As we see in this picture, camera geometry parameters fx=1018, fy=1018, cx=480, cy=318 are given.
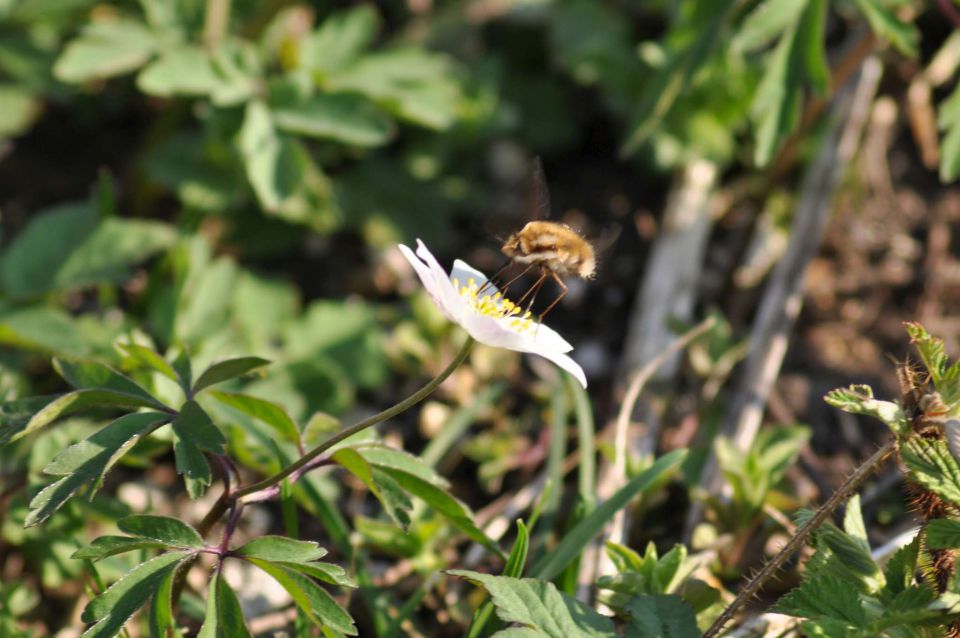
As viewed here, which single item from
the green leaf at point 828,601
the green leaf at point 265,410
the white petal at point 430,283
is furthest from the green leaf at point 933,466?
the green leaf at point 265,410

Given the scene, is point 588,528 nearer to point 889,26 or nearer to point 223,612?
point 223,612

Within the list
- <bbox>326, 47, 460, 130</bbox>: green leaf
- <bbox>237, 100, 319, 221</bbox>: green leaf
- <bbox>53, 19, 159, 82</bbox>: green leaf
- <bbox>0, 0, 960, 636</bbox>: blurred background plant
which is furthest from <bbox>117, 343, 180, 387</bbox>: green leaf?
<bbox>326, 47, 460, 130</bbox>: green leaf

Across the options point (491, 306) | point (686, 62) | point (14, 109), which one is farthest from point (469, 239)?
point (491, 306)

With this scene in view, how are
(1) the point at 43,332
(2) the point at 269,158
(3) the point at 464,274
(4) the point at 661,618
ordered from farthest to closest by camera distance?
(2) the point at 269,158, (1) the point at 43,332, (3) the point at 464,274, (4) the point at 661,618

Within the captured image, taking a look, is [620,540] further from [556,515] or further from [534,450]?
[534,450]

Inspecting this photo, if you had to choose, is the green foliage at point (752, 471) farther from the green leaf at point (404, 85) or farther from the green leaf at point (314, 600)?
the green leaf at point (404, 85)
